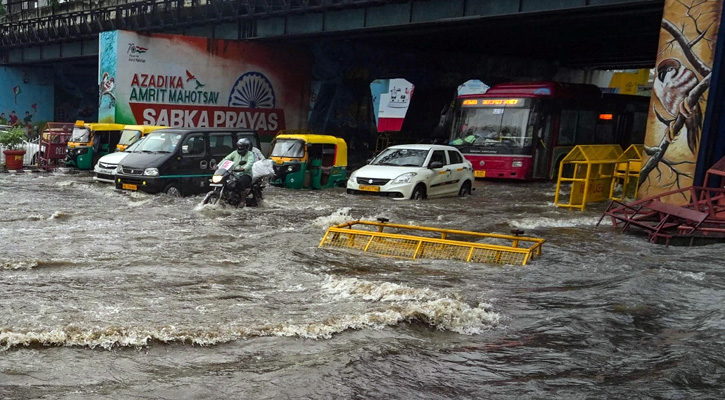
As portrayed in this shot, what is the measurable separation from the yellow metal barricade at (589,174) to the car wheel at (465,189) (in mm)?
2523

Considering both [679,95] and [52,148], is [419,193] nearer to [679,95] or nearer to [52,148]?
[679,95]

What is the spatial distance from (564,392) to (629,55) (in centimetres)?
3239

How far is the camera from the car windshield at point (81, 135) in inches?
920

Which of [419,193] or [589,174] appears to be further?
[419,193]

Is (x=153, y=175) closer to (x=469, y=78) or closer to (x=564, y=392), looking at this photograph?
(x=564, y=392)

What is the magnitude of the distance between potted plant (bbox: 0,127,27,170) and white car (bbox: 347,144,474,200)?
12.5 m

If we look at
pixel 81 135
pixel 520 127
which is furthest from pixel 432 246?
pixel 81 135

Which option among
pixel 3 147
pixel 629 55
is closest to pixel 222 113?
pixel 3 147

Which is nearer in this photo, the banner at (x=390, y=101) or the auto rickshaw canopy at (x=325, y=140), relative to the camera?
the auto rickshaw canopy at (x=325, y=140)

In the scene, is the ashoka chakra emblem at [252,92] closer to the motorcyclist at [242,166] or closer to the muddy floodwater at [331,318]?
the motorcyclist at [242,166]

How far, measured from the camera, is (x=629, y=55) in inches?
1357

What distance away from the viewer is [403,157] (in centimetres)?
1733


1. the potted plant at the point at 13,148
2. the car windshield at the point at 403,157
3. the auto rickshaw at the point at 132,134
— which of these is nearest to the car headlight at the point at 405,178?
the car windshield at the point at 403,157

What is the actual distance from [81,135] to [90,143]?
1.72 ft
